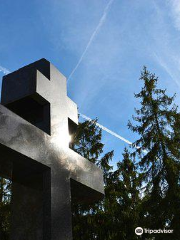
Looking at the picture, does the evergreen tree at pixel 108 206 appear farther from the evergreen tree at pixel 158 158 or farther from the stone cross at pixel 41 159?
the stone cross at pixel 41 159

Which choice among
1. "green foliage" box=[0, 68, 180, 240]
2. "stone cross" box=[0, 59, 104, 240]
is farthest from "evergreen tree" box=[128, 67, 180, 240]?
"stone cross" box=[0, 59, 104, 240]

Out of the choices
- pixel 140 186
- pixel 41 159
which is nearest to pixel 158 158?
pixel 140 186

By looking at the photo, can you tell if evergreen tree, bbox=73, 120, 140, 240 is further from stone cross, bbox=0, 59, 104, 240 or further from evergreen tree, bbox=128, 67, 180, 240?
stone cross, bbox=0, 59, 104, 240

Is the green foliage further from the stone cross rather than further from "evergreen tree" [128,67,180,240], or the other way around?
the stone cross

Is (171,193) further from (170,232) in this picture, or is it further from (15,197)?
(15,197)

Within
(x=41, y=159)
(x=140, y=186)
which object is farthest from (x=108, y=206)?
(x=41, y=159)

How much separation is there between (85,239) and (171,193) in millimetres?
3911

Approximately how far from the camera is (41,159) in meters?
3.39

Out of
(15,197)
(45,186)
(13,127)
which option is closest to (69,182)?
(45,186)

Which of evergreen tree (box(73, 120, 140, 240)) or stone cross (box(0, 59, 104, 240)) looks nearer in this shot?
stone cross (box(0, 59, 104, 240))

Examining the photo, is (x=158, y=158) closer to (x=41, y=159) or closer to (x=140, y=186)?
(x=140, y=186)

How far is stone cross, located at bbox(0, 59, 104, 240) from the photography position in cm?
316

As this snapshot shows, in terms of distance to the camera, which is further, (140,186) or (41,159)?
(140,186)

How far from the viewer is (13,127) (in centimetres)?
303
